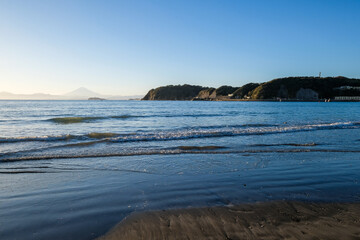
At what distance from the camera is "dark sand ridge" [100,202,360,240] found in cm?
346

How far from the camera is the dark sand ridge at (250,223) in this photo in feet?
11.4

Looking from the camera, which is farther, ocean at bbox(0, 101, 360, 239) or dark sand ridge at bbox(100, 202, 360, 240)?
ocean at bbox(0, 101, 360, 239)

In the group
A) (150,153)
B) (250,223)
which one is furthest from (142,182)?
(150,153)

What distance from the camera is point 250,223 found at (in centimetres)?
379

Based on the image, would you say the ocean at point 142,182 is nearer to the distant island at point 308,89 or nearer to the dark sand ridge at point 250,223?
the dark sand ridge at point 250,223

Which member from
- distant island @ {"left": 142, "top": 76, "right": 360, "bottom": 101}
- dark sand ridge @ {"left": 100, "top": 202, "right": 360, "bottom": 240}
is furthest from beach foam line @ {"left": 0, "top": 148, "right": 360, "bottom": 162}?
distant island @ {"left": 142, "top": 76, "right": 360, "bottom": 101}

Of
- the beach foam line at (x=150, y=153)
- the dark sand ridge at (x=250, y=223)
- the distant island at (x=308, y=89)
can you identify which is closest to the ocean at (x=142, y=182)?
the beach foam line at (x=150, y=153)

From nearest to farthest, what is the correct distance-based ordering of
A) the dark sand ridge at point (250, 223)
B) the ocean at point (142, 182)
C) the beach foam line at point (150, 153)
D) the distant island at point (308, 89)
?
the dark sand ridge at point (250, 223) < the ocean at point (142, 182) < the beach foam line at point (150, 153) < the distant island at point (308, 89)

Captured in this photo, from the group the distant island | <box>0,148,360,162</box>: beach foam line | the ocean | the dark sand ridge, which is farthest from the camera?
the distant island

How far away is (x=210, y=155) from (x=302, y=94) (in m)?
168

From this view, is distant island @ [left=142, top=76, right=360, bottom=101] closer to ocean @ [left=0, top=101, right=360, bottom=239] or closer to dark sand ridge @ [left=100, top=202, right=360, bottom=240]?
ocean @ [left=0, top=101, right=360, bottom=239]

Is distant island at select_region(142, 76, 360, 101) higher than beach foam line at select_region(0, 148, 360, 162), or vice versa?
distant island at select_region(142, 76, 360, 101)

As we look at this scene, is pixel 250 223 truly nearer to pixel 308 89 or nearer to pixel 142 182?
pixel 142 182

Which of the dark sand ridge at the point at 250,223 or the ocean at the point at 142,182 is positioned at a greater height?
the dark sand ridge at the point at 250,223
